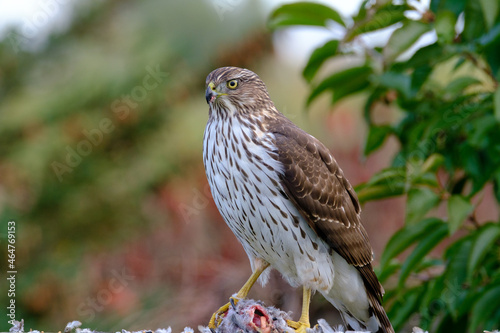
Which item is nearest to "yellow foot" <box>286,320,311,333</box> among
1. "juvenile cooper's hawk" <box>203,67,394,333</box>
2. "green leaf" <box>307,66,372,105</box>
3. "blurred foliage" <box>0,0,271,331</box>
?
"juvenile cooper's hawk" <box>203,67,394,333</box>

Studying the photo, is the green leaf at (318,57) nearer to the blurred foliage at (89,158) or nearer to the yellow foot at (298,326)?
the yellow foot at (298,326)

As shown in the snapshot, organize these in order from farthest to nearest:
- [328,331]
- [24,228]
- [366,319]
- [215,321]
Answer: [24,228]
[366,319]
[215,321]
[328,331]

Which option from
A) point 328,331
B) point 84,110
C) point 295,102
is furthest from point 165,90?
point 328,331

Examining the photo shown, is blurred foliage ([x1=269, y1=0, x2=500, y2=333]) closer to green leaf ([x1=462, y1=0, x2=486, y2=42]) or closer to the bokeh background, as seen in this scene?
green leaf ([x1=462, y1=0, x2=486, y2=42])

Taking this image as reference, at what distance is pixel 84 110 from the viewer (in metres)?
8.66

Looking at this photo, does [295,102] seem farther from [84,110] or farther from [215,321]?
[215,321]

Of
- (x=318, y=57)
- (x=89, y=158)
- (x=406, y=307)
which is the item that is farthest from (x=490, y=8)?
(x=89, y=158)

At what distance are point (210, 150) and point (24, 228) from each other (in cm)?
611

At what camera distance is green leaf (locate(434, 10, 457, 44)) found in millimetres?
3031

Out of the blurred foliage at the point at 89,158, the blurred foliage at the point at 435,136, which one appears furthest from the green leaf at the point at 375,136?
the blurred foliage at the point at 89,158

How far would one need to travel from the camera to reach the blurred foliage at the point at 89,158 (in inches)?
324

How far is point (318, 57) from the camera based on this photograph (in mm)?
3688

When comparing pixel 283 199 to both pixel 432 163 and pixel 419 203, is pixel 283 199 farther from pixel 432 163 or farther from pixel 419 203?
pixel 432 163

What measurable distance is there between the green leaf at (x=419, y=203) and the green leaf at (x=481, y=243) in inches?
10.7
